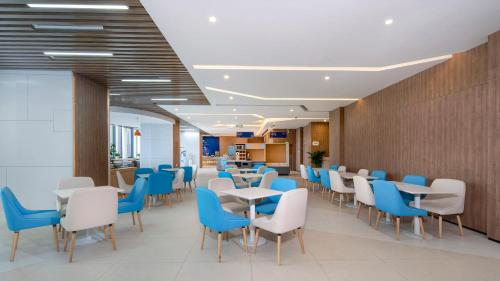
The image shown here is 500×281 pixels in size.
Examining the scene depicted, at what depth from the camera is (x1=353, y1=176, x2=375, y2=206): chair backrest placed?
5.03 metres

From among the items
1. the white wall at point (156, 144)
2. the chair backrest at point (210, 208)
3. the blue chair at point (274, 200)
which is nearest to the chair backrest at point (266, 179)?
the blue chair at point (274, 200)

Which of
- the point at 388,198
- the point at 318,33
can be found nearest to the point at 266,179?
the point at 388,198

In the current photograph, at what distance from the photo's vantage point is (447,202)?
4.71 meters

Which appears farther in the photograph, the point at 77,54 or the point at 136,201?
the point at 77,54

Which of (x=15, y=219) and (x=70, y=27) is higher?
(x=70, y=27)

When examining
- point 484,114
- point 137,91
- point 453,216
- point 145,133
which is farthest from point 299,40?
point 145,133

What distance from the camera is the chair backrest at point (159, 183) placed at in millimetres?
6582

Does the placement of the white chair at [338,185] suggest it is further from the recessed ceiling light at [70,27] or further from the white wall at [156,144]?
the white wall at [156,144]

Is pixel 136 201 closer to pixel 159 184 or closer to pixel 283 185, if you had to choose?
pixel 159 184

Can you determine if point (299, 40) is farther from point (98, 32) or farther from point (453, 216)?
point (453, 216)

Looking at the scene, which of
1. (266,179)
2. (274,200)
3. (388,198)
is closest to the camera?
(388,198)

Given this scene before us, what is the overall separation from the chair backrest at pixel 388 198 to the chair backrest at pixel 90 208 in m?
4.33

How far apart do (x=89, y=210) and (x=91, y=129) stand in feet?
12.0

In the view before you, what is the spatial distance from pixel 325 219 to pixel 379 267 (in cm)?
226
